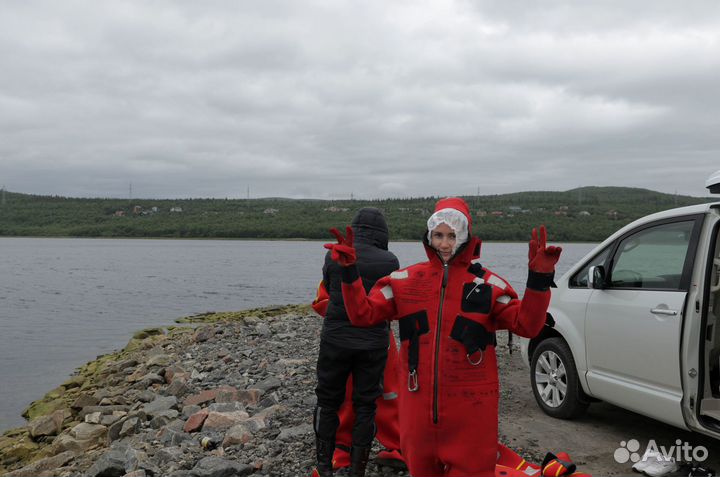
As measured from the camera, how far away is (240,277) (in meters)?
47.3

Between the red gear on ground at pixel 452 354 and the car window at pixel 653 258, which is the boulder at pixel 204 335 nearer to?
the car window at pixel 653 258

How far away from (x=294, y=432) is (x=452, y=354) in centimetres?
323

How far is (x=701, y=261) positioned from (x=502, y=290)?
95.6 inches

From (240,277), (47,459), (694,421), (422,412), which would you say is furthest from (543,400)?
(240,277)

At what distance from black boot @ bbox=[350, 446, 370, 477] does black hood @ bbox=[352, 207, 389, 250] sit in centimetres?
158

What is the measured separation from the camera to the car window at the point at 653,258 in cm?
509

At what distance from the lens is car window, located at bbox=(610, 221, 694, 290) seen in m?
5.09

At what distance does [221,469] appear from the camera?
203 inches

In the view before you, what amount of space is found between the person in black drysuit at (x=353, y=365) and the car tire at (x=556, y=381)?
2303 mm

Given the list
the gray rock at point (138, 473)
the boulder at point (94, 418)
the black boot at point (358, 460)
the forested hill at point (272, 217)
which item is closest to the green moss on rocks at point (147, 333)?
the boulder at point (94, 418)

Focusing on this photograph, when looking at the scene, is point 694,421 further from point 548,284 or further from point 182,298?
point 182,298

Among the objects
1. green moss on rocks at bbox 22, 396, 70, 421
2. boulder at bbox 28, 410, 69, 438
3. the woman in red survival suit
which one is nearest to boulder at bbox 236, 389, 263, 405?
boulder at bbox 28, 410, 69, 438

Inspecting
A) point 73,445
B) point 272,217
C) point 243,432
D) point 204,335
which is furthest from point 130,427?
point 272,217

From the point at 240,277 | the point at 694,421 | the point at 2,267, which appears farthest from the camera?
the point at 2,267
